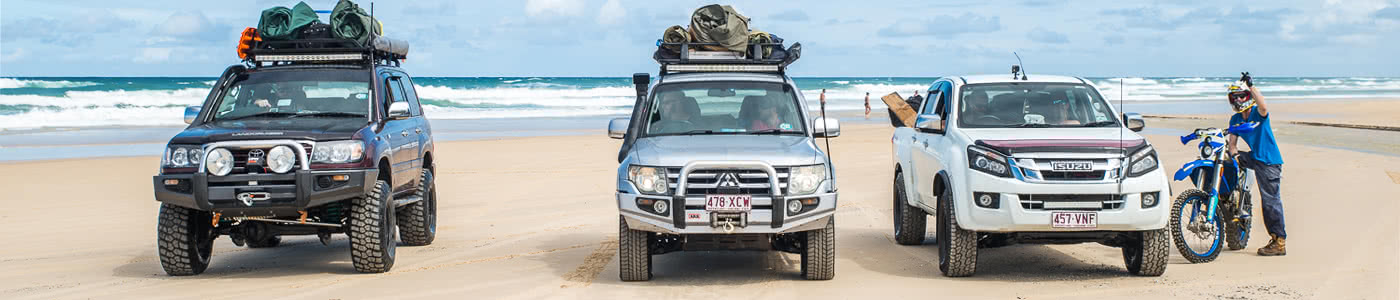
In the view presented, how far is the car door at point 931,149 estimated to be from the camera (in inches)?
381

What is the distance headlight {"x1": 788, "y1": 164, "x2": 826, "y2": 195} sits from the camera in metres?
8.35

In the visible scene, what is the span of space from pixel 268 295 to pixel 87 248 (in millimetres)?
3754

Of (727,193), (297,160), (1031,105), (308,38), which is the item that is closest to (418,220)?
(308,38)

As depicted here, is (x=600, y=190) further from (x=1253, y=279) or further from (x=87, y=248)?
(x=1253, y=279)

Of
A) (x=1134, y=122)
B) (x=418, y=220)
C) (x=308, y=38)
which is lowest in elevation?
(x=418, y=220)

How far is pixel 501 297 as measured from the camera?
8.55 meters

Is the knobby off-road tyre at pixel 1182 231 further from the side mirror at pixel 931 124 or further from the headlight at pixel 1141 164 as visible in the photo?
the side mirror at pixel 931 124

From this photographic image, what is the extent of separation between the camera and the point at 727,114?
384 inches

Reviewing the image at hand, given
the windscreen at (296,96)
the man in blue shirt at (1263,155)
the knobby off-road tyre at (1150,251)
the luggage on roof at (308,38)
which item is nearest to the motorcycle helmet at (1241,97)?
the man in blue shirt at (1263,155)

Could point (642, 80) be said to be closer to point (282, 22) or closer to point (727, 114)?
point (727, 114)

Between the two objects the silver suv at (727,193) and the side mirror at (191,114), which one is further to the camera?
the side mirror at (191,114)

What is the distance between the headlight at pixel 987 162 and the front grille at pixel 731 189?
1384mm

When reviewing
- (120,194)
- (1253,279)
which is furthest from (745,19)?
(120,194)

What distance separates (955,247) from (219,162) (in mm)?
5247
